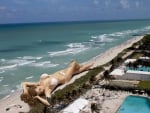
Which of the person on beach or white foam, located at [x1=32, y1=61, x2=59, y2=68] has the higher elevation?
the person on beach

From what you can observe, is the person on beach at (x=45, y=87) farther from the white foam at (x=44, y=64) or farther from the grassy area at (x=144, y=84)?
the white foam at (x=44, y=64)

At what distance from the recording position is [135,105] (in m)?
36.8

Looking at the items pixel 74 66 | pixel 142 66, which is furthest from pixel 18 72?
pixel 74 66

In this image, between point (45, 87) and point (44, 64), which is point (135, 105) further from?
point (44, 64)

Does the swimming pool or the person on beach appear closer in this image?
the person on beach

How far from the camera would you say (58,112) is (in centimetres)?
3384

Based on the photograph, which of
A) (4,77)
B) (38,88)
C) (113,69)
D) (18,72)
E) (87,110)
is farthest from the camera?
(18,72)

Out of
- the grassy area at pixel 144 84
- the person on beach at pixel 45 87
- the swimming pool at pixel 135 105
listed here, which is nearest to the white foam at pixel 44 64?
the grassy area at pixel 144 84

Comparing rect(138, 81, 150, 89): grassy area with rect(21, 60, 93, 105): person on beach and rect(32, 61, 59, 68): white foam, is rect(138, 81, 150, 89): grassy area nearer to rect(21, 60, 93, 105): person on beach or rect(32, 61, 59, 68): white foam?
rect(21, 60, 93, 105): person on beach

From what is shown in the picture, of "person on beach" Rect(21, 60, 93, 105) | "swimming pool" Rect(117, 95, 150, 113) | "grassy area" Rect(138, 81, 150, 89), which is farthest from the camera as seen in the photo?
"grassy area" Rect(138, 81, 150, 89)

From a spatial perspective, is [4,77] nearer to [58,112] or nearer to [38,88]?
[58,112]

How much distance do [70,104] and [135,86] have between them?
11.7m

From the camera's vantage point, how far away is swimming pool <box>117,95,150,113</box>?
35069mm

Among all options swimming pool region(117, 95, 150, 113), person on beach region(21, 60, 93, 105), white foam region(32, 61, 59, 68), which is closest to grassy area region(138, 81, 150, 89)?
swimming pool region(117, 95, 150, 113)
